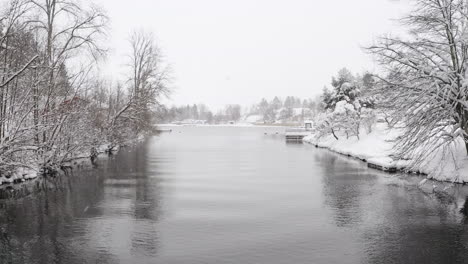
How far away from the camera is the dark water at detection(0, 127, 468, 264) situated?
1015 cm

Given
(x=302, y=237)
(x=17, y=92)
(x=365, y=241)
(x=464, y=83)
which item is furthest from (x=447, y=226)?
(x=17, y=92)

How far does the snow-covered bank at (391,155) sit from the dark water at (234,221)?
1.42 metres

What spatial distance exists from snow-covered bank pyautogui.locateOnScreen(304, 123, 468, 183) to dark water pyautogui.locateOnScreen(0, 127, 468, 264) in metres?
1.42

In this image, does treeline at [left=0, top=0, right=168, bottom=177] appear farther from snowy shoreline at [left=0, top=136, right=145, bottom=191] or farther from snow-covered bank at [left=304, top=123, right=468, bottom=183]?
snow-covered bank at [left=304, top=123, right=468, bottom=183]

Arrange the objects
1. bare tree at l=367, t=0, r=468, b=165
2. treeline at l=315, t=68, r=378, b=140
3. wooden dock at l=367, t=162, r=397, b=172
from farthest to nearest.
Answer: treeline at l=315, t=68, r=378, b=140 < wooden dock at l=367, t=162, r=397, b=172 < bare tree at l=367, t=0, r=468, b=165

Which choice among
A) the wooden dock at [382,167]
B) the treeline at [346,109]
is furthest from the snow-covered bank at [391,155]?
the treeline at [346,109]

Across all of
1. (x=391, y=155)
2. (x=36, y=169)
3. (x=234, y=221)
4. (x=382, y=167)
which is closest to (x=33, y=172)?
(x=36, y=169)

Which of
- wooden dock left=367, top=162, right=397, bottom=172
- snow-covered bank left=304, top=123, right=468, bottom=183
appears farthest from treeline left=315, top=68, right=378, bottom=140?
wooden dock left=367, top=162, right=397, bottom=172

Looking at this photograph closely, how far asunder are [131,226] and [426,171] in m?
18.3

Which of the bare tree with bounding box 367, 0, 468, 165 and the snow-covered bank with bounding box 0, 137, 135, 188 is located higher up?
the bare tree with bounding box 367, 0, 468, 165

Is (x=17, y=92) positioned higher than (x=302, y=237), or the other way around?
(x=17, y=92)

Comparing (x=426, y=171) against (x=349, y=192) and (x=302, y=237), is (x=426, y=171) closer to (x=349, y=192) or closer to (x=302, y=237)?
(x=349, y=192)

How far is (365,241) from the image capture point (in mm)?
11227

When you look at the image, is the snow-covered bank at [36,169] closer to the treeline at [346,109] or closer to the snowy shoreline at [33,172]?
the snowy shoreline at [33,172]
